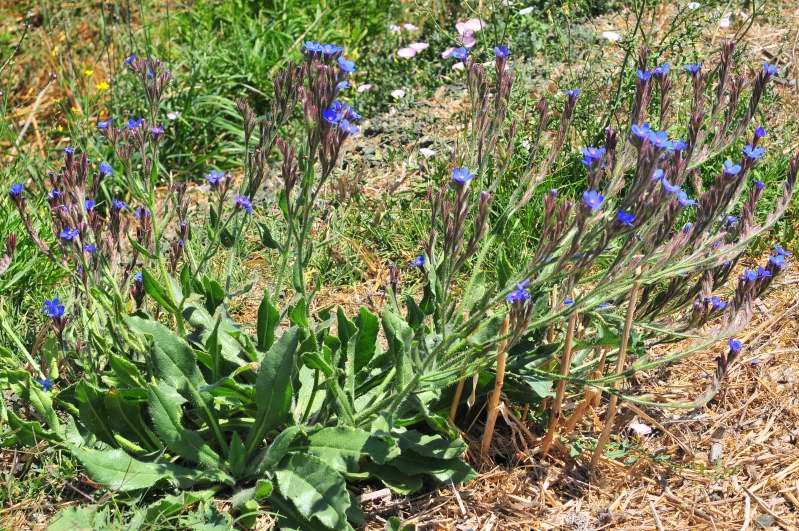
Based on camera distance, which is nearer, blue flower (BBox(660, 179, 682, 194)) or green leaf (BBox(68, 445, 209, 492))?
blue flower (BBox(660, 179, 682, 194))

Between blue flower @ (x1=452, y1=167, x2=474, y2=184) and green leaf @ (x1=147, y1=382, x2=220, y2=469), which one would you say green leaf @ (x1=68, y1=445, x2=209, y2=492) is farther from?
blue flower @ (x1=452, y1=167, x2=474, y2=184)

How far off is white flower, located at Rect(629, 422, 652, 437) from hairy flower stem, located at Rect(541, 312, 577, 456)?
29cm

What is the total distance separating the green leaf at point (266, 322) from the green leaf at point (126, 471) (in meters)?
0.49

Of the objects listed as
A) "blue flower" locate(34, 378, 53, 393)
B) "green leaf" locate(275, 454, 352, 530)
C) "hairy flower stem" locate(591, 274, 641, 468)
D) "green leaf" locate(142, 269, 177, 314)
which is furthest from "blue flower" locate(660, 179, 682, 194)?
"blue flower" locate(34, 378, 53, 393)

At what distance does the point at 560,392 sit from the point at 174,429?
1219 mm

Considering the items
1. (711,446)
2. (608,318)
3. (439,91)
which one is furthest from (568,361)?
(439,91)

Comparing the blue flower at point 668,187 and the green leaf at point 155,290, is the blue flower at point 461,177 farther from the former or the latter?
the green leaf at point 155,290

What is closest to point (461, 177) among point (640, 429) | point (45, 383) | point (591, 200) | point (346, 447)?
point (591, 200)

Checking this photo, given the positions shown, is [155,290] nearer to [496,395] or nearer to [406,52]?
[496,395]

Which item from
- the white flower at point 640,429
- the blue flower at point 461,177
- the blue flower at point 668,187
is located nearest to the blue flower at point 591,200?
the blue flower at point 668,187

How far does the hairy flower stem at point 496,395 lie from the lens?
2.62 metres

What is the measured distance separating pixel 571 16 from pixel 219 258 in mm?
2217

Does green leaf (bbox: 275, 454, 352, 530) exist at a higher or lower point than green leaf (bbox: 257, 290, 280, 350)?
lower

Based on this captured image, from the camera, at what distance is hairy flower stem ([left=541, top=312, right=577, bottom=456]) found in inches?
106
